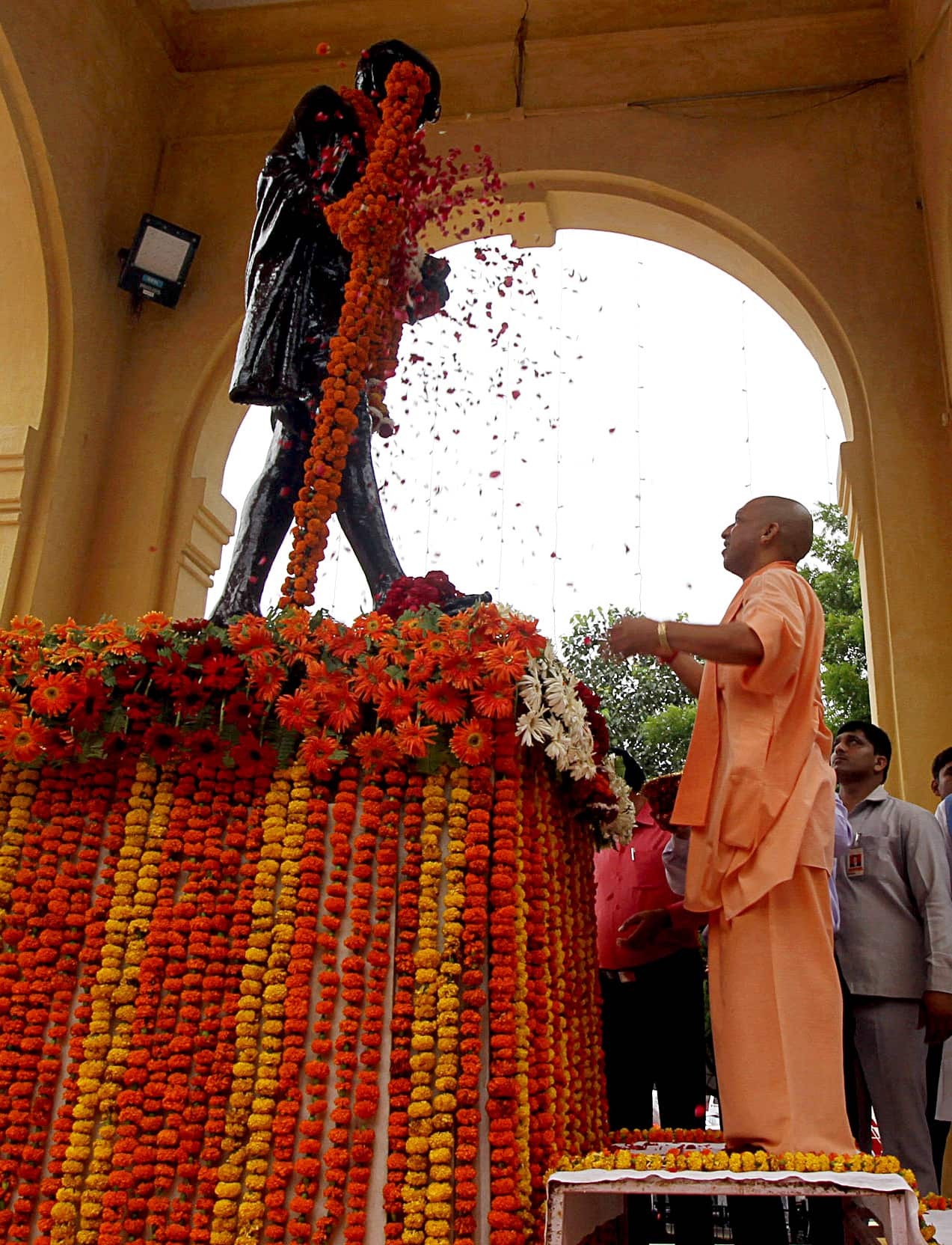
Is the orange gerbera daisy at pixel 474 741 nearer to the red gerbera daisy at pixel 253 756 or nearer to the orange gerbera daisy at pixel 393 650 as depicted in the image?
the orange gerbera daisy at pixel 393 650

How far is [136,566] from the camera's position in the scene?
6.00m

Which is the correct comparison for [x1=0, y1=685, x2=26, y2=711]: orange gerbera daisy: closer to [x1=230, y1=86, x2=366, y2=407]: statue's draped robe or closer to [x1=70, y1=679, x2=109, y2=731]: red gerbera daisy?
[x1=70, y1=679, x2=109, y2=731]: red gerbera daisy

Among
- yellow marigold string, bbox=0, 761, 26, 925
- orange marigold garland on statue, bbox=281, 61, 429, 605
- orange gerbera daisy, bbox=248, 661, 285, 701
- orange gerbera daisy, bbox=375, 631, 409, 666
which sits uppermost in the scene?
orange marigold garland on statue, bbox=281, 61, 429, 605

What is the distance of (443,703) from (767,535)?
2.98 feet

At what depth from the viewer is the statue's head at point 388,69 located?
3.60 m

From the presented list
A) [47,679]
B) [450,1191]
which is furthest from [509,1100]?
[47,679]

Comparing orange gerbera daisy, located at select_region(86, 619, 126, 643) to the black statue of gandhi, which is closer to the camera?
orange gerbera daisy, located at select_region(86, 619, 126, 643)

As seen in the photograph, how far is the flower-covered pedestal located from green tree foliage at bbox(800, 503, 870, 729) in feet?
34.6

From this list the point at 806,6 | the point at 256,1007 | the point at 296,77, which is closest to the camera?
the point at 256,1007

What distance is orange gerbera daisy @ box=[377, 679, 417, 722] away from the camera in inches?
87.2

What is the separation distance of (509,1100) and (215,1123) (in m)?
0.53

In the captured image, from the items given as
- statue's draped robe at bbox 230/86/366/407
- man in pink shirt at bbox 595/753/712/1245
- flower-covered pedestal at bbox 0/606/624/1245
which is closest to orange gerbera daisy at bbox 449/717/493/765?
flower-covered pedestal at bbox 0/606/624/1245

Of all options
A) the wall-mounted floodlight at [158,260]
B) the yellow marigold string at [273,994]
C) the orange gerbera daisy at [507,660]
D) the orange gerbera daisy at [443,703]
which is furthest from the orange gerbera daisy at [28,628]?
the wall-mounted floodlight at [158,260]

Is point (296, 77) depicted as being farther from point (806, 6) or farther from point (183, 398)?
point (806, 6)
